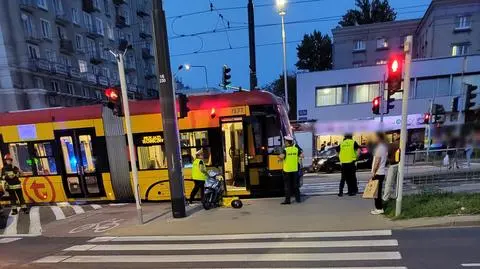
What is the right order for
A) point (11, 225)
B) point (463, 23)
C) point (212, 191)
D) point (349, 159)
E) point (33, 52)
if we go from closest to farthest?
point (11, 225) → point (212, 191) → point (349, 159) → point (33, 52) → point (463, 23)

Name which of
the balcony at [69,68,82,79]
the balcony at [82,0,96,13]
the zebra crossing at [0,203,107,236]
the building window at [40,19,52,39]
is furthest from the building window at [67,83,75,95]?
the zebra crossing at [0,203,107,236]

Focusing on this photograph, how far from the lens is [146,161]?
39.7 feet

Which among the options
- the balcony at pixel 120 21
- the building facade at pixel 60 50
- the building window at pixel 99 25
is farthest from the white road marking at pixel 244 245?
the balcony at pixel 120 21

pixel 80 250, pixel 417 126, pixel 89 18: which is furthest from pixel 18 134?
pixel 89 18

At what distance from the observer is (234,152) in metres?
11.8

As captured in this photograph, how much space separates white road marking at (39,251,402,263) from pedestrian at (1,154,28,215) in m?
5.83

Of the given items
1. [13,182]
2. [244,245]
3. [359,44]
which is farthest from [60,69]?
[244,245]

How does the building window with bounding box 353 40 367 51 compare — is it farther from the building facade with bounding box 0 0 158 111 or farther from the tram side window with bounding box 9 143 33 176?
the tram side window with bounding box 9 143 33 176

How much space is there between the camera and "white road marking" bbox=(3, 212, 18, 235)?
1014 centimetres

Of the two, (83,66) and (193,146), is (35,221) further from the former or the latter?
(83,66)

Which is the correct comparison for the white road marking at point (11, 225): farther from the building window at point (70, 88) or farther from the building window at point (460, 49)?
the building window at point (460, 49)

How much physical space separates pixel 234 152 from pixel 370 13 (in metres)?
56.8

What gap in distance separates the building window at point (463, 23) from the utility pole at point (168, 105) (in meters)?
37.0

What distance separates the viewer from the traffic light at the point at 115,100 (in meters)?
9.79
